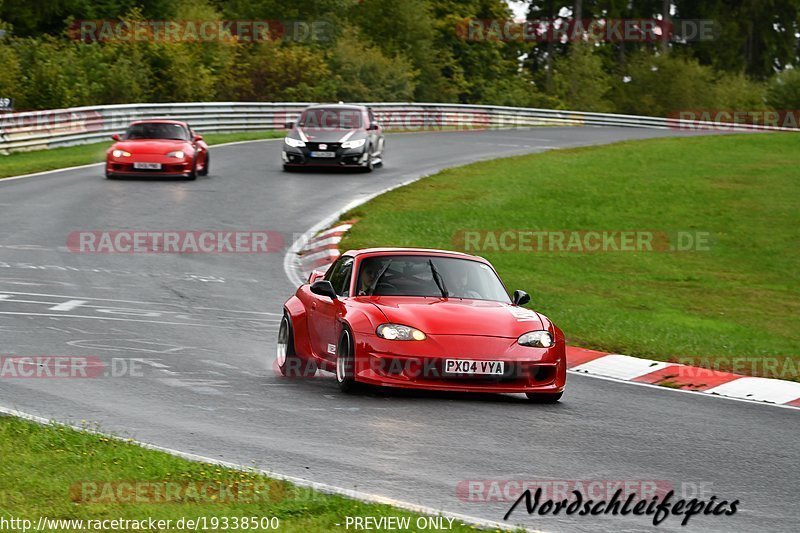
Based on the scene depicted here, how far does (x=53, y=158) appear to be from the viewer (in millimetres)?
33781

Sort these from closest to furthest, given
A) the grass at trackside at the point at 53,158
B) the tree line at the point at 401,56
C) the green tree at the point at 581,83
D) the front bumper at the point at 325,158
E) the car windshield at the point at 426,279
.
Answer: the car windshield at the point at 426,279 → the grass at trackside at the point at 53,158 → the front bumper at the point at 325,158 → the tree line at the point at 401,56 → the green tree at the point at 581,83

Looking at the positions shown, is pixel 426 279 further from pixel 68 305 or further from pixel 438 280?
pixel 68 305

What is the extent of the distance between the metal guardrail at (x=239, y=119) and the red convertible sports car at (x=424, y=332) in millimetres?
23965

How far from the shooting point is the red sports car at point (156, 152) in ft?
96.5

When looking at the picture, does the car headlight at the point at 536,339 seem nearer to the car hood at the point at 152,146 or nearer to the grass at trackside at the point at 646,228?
the grass at trackside at the point at 646,228

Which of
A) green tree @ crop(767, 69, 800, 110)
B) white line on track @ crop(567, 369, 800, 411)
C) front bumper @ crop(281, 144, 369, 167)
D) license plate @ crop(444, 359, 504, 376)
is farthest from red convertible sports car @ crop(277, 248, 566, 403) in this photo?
→ green tree @ crop(767, 69, 800, 110)

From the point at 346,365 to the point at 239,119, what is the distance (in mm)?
34757

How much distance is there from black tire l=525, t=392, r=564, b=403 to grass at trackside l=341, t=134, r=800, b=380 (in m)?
3.10

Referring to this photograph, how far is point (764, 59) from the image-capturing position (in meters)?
103

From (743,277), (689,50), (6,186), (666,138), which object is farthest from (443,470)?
(689,50)

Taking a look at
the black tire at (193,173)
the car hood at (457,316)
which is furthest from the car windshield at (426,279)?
the black tire at (193,173)

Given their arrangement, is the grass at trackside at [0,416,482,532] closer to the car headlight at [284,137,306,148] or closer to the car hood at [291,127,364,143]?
the car headlight at [284,137,306,148]

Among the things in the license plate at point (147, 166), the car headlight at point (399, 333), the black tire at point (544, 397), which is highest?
the car headlight at point (399, 333)

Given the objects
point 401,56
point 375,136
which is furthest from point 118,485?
point 401,56
